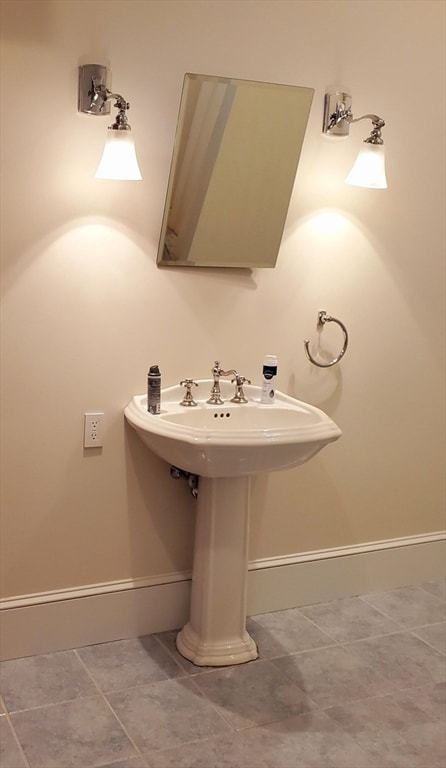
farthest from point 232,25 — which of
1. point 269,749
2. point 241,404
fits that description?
point 269,749

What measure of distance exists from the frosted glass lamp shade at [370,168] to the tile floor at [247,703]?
62.4 inches

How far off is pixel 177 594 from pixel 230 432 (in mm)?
848

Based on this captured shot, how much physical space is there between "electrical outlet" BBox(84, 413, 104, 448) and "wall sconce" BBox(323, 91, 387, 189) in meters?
1.16

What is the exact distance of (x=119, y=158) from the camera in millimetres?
2465

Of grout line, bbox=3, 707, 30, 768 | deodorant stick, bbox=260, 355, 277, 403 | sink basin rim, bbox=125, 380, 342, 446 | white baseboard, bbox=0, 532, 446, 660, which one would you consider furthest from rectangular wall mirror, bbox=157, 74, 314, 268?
grout line, bbox=3, 707, 30, 768

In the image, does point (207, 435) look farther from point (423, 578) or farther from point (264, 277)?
point (423, 578)

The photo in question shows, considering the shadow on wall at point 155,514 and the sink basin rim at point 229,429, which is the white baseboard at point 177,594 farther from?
the sink basin rim at point 229,429

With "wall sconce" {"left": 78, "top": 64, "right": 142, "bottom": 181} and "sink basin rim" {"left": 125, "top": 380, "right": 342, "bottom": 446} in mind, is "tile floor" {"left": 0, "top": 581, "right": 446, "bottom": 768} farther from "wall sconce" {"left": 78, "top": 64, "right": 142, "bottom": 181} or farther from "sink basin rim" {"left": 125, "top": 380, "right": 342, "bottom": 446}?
"wall sconce" {"left": 78, "top": 64, "right": 142, "bottom": 181}

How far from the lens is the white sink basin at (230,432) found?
7.91 feet

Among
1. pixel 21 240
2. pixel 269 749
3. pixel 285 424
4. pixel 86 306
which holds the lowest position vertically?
pixel 269 749

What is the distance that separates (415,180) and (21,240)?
149 cm

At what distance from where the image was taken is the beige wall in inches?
100

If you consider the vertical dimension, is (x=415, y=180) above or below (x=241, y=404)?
above

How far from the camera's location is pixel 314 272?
9.88ft
